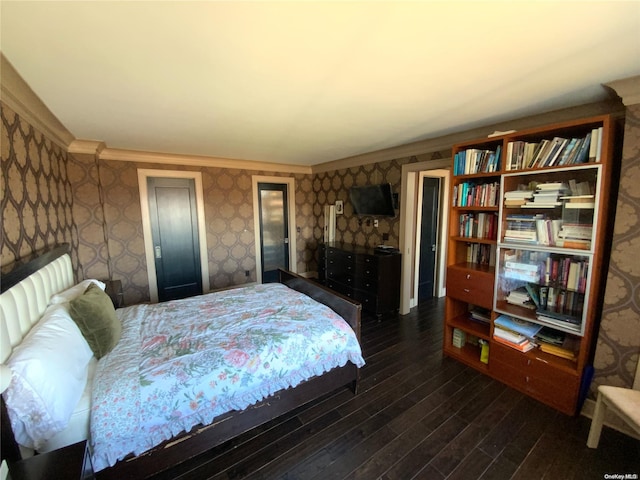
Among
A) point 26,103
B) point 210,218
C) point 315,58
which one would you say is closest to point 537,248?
point 315,58

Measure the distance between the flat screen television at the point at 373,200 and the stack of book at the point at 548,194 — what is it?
1755mm

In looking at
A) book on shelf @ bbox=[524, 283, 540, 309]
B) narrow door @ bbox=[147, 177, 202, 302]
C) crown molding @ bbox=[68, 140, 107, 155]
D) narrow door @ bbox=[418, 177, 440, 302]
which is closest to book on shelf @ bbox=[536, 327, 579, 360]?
book on shelf @ bbox=[524, 283, 540, 309]

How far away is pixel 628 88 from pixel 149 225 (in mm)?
5087

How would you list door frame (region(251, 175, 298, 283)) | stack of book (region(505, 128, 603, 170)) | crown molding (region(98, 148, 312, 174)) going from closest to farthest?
stack of book (region(505, 128, 603, 170)) → crown molding (region(98, 148, 312, 174)) → door frame (region(251, 175, 298, 283))

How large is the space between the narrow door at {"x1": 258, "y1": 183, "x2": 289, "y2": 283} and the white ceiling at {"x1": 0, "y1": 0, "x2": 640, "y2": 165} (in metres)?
2.45

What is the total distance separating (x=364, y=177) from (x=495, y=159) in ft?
6.87

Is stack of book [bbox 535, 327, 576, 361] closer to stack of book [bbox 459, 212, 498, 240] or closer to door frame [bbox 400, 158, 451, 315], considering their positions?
stack of book [bbox 459, 212, 498, 240]

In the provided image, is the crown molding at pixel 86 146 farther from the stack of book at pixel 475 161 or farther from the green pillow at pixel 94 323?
the stack of book at pixel 475 161

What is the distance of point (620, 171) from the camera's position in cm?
179

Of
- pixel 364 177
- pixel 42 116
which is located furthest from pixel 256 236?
pixel 42 116

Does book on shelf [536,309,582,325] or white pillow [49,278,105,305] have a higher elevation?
white pillow [49,278,105,305]

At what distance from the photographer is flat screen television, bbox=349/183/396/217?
3686 millimetres

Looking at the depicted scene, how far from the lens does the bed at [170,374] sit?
1.30m

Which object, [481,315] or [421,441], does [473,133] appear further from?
[421,441]
